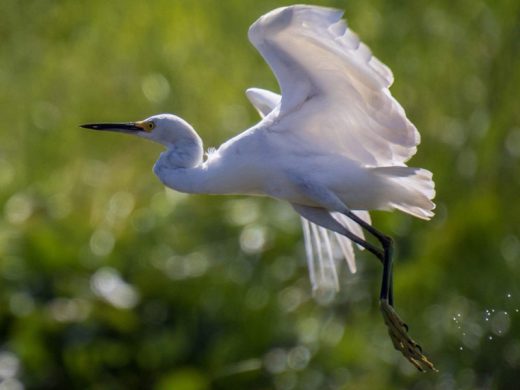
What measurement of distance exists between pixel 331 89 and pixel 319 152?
0.85 feet

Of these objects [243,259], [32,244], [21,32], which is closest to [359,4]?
[243,259]

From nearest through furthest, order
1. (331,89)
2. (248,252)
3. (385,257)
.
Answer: (331,89) → (385,257) → (248,252)

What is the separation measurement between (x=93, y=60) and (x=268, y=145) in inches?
182

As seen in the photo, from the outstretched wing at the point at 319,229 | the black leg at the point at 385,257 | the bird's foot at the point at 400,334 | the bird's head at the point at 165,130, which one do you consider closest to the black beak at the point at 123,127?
the bird's head at the point at 165,130

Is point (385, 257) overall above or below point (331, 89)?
below

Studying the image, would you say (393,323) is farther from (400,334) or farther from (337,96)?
(337,96)

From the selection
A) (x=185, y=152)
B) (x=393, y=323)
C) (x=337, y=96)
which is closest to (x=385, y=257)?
(x=393, y=323)

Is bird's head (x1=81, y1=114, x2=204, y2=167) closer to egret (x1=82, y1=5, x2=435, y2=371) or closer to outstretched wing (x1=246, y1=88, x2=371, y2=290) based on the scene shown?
egret (x1=82, y1=5, x2=435, y2=371)

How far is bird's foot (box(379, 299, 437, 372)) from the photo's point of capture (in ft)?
14.9

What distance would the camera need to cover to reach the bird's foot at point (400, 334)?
4531 millimetres

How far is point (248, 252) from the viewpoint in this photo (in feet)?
23.4

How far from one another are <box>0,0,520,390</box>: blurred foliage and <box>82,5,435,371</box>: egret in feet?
5.93

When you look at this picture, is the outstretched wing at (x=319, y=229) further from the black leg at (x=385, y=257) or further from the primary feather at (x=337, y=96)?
the primary feather at (x=337, y=96)

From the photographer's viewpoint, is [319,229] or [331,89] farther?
[319,229]
